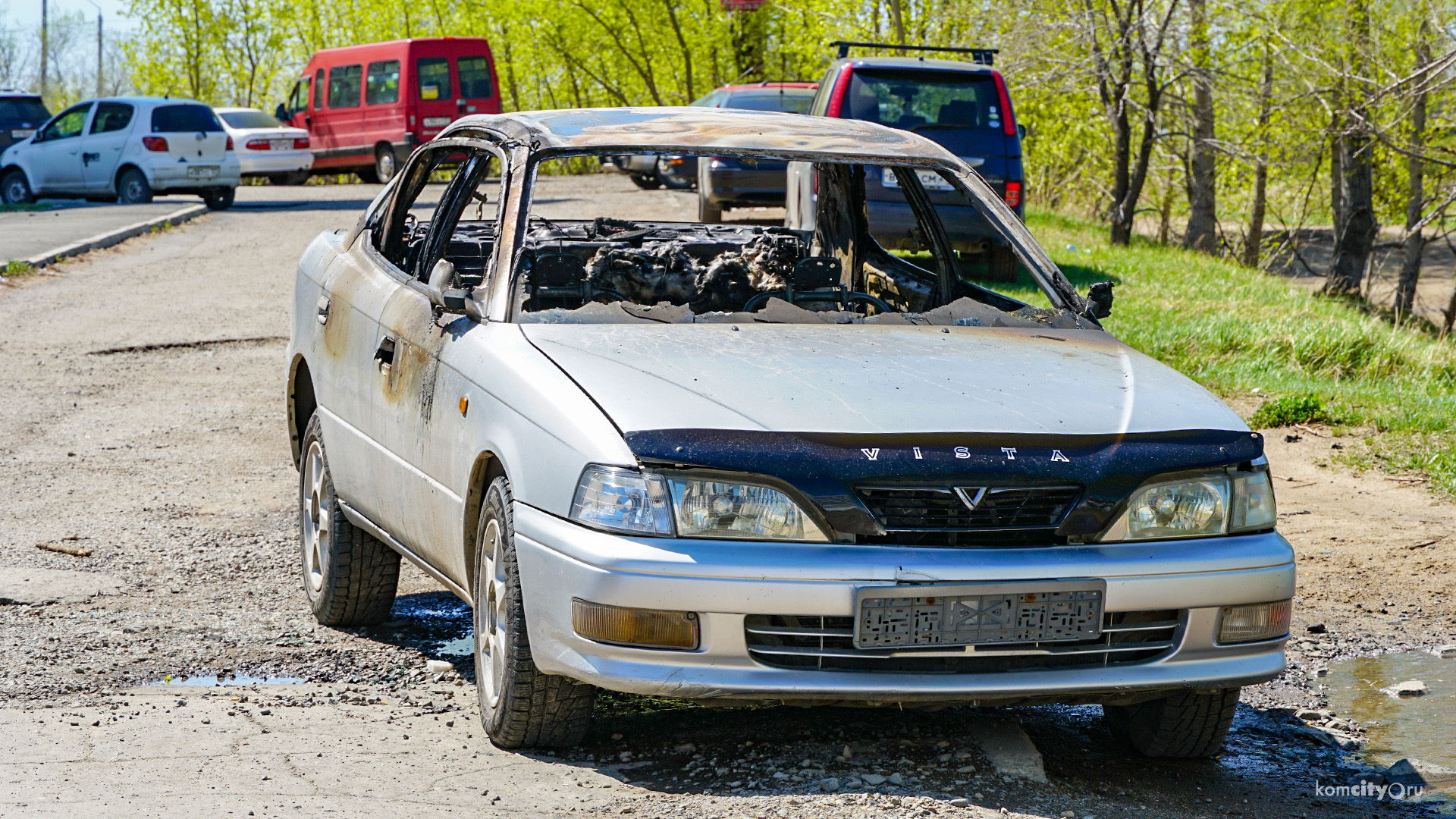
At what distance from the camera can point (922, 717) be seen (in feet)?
13.1

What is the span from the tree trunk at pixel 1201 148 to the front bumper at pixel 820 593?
1806cm

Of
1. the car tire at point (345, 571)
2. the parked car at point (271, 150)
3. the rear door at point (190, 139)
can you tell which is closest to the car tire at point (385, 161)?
the parked car at point (271, 150)

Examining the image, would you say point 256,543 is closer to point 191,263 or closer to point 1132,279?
point 1132,279

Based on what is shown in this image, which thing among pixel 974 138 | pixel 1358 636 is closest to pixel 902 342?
pixel 1358 636

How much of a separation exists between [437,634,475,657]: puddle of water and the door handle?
0.89m

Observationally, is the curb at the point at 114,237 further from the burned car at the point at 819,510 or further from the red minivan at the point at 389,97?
the burned car at the point at 819,510

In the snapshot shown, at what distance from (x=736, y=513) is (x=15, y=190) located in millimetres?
24342

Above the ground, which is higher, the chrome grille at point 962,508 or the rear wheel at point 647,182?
the chrome grille at point 962,508

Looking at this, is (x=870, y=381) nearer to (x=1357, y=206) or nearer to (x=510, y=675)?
(x=510, y=675)

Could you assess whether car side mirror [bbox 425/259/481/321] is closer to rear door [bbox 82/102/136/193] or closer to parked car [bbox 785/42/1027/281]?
parked car [bbox 785/42/1027/281]

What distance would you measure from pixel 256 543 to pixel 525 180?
2.42 m

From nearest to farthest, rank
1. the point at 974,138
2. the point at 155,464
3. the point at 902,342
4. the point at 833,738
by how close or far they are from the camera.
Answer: the point at 833,738 → the point at 902,342 → the point at 155,464 → the point at 974,138

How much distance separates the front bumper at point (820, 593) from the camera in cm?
323

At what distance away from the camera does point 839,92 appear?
1302 centimetres
